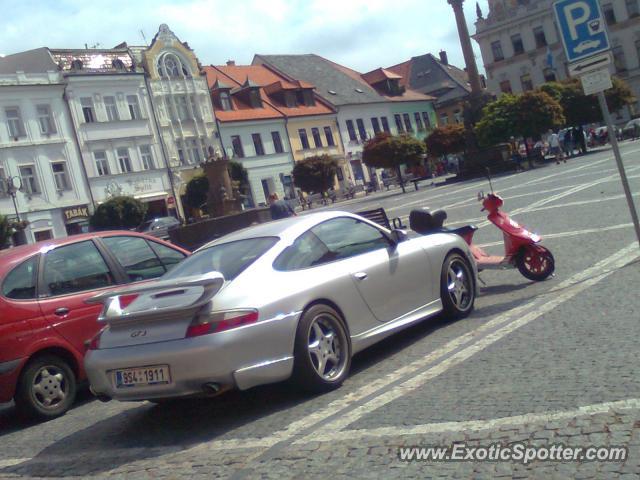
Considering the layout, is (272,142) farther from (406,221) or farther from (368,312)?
(368,312)

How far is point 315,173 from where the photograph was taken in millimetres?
55844

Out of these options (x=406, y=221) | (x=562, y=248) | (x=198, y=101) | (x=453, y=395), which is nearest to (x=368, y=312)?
(x=453, y=395)

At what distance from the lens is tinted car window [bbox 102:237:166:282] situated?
27.5 ft

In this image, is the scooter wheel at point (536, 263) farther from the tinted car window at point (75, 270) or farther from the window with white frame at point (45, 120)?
the window with white frame at point (45, 120)

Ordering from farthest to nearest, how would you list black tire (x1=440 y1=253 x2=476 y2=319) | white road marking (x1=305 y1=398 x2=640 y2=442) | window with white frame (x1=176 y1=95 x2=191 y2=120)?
window with white frame (x1=176 y1=95 x2=191 y2=120) → black tire (x1=440 y1=253 x2=476 y2=319) → white road marking (x1=305 y1=398 x2=640 y2=442)

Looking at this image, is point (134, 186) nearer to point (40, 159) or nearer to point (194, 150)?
point (40, 159)

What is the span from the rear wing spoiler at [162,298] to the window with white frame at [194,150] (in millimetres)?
53390

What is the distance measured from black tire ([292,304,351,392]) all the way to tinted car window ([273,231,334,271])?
432 mm

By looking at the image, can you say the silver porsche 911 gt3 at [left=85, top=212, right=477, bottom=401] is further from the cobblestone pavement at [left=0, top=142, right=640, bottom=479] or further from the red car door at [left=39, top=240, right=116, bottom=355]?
the red car door at [left=39, top=240, right=116, bottom=355]

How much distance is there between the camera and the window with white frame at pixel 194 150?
5875cm

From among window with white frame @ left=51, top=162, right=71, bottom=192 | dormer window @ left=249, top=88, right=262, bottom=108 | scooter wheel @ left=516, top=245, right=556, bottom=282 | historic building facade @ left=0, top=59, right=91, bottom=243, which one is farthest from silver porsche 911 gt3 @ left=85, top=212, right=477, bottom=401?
dormer window @ left=249, top=88, right=262, bottom=108

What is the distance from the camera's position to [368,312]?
6.83 meters

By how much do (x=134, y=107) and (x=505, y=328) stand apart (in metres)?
51.3

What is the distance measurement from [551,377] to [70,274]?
4.70 metres
